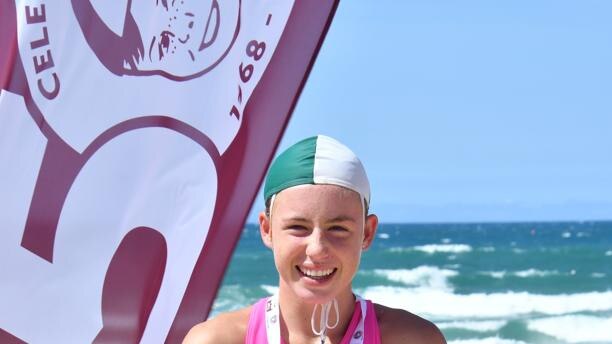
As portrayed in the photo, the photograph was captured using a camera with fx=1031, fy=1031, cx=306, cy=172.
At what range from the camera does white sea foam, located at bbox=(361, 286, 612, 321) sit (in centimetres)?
1816

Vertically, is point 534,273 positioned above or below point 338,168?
above

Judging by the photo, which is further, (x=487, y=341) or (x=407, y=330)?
(x=487, y=341)

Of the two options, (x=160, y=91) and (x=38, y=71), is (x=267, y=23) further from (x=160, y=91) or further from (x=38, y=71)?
(x=38, y=71)

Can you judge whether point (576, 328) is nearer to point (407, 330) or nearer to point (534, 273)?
point (534, 273)

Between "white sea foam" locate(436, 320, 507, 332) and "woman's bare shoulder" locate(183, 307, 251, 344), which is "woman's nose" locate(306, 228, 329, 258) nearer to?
"woman's bare shoulder" locate(183, 307, 251, 344)

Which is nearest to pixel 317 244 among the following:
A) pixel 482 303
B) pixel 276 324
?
pixel 276 324

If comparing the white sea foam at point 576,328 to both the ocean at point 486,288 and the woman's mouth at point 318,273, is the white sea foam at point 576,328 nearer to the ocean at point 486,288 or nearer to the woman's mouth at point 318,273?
the ocean at point 486,288

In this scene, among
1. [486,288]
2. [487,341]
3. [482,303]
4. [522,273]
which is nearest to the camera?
[487,341]

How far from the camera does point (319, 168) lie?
1.64 metres

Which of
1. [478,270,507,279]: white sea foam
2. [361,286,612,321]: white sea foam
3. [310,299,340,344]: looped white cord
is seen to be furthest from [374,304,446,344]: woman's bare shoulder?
[478,270,507,279]: white sea foam

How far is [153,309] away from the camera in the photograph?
226 centimetres

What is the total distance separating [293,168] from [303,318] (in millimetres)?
282

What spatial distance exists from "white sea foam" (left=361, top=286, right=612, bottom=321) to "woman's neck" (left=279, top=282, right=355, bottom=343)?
1589 cm

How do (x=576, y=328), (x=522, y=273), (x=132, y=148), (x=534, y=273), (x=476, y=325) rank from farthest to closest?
1. (x=522, y=273)
2. (x=534, y=273)
3. (x=476, y=325)
4. (x=576, y=328)
5. (x=132, y=148)
